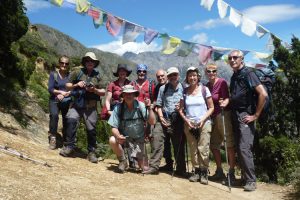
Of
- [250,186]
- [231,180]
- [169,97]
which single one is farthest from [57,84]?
[250,186]

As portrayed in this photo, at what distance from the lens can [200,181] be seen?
314 inches

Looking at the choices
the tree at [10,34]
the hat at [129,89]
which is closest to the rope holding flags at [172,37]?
the tree at [10,34]

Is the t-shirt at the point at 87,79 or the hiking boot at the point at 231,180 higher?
the t-shirt at the point at 87,79

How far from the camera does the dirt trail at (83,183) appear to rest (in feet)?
19.5

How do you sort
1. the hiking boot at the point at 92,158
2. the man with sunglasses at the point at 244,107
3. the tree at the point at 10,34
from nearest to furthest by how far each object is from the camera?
the man with sunglasses at the point at 244,107, the hiking boot at the point at 92,158, the tree at the point at 10,34

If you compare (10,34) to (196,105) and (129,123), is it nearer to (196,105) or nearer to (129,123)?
(129,123)

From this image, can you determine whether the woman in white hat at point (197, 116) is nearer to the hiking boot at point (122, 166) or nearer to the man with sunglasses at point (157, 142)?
the man with sunglasses at point (157, 142)

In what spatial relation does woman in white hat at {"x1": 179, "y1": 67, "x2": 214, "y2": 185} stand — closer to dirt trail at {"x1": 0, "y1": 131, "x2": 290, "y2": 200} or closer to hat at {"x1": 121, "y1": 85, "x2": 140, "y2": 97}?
dirt trail at {"x1": 0, "y1": 131, "x2": 290, "y2": 200}

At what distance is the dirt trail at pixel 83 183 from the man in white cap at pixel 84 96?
506 mm

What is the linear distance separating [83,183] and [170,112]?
2357 millimetres

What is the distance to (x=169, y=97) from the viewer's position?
8047 mm

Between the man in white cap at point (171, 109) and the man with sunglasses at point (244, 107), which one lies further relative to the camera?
the man in white cap at point (171, 109)

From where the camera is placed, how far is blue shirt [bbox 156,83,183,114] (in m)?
8.02

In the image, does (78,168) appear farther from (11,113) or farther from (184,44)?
(184,44)
